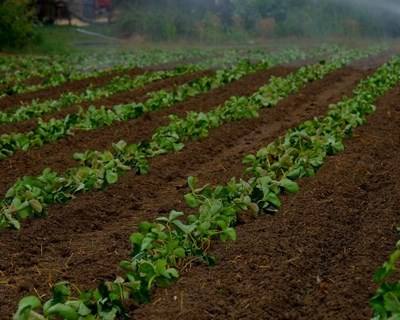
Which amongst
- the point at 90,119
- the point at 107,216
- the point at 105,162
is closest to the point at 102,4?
the point at 90,119

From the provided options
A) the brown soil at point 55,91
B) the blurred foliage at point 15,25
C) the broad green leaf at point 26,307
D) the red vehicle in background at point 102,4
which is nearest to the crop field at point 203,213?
the broad green leaf at point 26,307

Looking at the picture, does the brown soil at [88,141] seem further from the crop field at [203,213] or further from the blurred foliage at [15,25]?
the blurred foliage at [15,25]

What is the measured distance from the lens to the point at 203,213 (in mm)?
5312

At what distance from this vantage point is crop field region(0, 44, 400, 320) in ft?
14.1

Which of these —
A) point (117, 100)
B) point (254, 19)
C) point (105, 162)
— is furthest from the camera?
point (254, 19)

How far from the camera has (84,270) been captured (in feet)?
16.3

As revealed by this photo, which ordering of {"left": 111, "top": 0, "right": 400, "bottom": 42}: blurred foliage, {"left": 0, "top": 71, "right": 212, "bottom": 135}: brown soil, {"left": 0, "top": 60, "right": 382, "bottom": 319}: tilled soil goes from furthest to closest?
1. {"left": 111, "top": 0, "right": 400, "bottom": 42}: blurred foliage
2. {"left": 0, "top": 71, "right": 212, "bottom": 135}: brown soil
3. {"left": 0, "top": 60, "right": 382, "bottom": 319}: tilled soil

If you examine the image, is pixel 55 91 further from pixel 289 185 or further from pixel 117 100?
pixel 289 185

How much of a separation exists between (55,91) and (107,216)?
371 inches

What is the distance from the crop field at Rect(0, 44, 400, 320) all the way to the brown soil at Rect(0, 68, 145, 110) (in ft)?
5.79

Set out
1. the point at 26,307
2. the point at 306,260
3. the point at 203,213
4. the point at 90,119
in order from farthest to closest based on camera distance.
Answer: the point at 90,119, the point at 203,213, the point at 306,260, the point at 26,307

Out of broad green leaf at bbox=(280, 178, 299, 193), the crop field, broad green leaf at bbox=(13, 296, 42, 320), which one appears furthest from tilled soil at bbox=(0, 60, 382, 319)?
broad green leaf at bbox=(280, 178, 299, 193)

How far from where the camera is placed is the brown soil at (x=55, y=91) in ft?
45.2

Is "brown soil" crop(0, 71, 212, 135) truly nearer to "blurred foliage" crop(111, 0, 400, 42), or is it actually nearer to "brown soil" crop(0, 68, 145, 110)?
"brown soil" crop(0, 68, 145, 110)
